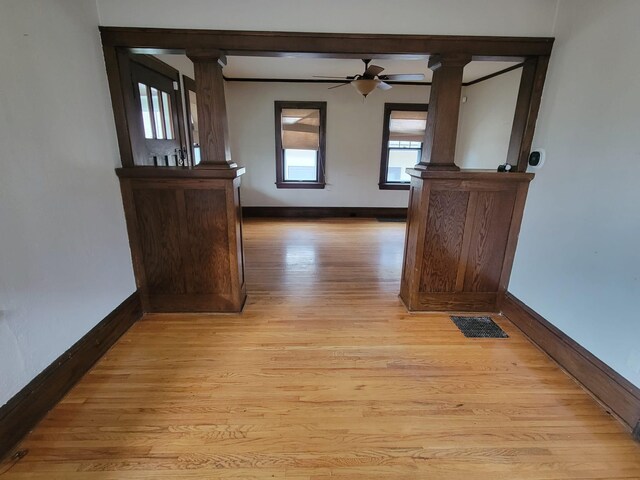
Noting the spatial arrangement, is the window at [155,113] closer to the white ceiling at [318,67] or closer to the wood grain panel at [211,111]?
the wood grain panel at [211,111]

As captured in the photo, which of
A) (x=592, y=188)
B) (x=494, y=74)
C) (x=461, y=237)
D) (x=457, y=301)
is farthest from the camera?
(x=494, y=74)

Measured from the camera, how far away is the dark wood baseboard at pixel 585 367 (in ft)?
5.28

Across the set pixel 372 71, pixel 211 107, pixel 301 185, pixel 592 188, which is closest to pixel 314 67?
pixel 372 71

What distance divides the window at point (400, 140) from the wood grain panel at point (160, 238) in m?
4.39

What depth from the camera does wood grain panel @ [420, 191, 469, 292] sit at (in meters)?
2.49

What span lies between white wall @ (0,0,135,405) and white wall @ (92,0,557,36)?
20.4 inches

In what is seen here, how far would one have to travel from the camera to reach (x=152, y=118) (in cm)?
320

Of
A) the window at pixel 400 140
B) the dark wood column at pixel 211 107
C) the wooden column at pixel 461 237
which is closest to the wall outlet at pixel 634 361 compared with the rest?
the wooden column at pixel 461 237

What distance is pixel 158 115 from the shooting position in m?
3.32

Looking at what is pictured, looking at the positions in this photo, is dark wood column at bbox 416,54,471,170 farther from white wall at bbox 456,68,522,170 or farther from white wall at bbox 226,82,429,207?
white wall at bbox 226,82,429,207

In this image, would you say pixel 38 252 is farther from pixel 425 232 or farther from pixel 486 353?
pixel 486 353

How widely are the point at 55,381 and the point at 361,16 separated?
9.59ft

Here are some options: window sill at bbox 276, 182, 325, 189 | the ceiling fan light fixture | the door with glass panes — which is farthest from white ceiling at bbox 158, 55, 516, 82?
window sill at bbox 276, 182, 325, 189

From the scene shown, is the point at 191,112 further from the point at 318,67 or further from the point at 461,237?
the point at 461,237
